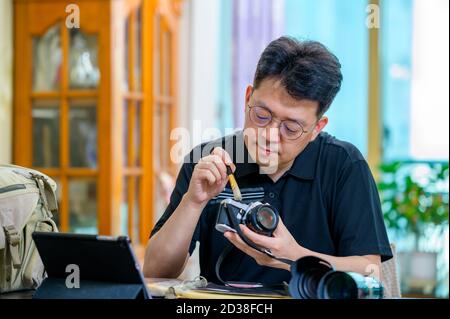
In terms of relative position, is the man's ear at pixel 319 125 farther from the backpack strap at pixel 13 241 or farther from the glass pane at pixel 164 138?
the glass pane at pixel 164 138

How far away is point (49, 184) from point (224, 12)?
Result: 11.6ft

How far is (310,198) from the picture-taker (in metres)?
1.61

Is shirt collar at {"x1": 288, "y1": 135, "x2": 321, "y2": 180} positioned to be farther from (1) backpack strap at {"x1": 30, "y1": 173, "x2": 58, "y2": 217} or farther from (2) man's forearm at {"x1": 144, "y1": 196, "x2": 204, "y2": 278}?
(1) backpack strap at {"x1": 30, "y1": 173, "x2": 58, "y2": 217}

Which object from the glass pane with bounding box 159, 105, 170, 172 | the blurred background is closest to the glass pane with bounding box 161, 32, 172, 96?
the blurred background

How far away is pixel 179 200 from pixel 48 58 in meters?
1.94

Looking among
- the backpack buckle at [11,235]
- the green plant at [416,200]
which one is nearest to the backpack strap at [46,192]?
the backpack buckle at [11,235]

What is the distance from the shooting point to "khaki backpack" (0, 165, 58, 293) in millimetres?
1400

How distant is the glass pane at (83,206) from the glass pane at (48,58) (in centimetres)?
46

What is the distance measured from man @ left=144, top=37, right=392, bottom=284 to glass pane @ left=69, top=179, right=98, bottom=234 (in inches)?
69.3

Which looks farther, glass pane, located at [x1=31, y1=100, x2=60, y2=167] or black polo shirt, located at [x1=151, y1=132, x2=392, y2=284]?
glass pane, located at [x1=31, y1=100, x2=60, y2=167]

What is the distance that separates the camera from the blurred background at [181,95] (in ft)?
11.0

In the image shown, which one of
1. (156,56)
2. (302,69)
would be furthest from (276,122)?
(156,56)
